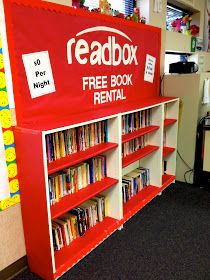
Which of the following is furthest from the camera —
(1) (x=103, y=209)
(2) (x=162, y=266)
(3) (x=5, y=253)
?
(1) (x=103, y=209)

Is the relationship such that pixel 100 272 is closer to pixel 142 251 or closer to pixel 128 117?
pixel 142 251

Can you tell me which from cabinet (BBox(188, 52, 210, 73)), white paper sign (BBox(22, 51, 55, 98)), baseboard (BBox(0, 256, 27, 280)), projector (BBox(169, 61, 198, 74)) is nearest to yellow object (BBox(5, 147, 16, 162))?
white paper sign (BBox(22, 51, 55, 98))

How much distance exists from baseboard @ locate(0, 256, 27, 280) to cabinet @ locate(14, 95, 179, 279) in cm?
7

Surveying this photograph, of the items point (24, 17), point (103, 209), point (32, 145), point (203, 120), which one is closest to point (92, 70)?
point (24, 17)

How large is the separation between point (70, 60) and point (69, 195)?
104 cm

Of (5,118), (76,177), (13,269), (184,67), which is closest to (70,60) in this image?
(5,118)

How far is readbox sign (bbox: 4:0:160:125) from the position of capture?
1643 mm

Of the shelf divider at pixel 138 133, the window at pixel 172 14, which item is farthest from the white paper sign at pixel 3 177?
the window at pixel 172 14

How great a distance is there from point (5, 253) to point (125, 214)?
1063mm

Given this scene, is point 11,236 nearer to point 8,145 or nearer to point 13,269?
point 13,269

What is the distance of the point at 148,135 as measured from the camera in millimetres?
2859

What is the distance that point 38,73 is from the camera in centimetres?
175

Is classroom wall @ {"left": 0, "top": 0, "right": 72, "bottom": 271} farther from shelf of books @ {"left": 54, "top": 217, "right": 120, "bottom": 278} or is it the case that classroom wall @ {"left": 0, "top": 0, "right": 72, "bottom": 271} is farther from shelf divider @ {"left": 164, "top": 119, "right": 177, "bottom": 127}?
shelf divider @ {"left": 164, "top": 119, "right": 177, "bottom": 127}

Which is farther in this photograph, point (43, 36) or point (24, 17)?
point (43, 36)
